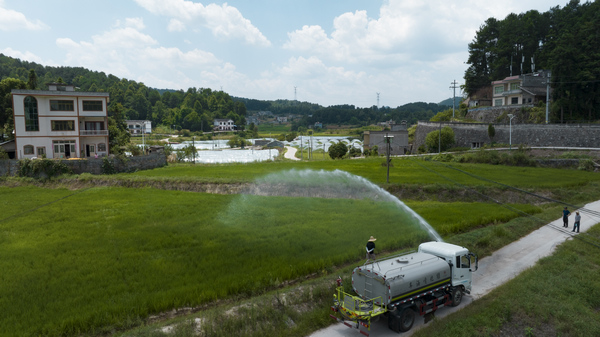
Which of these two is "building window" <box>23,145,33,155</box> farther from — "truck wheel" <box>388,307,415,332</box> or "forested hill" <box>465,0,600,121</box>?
"forested hill" <box>465,0,600,121</box>

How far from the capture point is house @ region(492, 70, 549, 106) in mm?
79688

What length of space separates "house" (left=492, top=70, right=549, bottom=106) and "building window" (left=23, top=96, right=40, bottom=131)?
8851cm

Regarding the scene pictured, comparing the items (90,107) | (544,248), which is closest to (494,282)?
(544,248)

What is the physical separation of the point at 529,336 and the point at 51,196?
4169 centimetres

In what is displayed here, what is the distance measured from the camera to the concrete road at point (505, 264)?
13.6 meters

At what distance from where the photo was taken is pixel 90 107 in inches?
2372

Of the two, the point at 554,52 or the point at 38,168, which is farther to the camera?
the point at 554,52

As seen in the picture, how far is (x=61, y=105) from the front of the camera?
57812mm

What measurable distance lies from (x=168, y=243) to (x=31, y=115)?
47.4m

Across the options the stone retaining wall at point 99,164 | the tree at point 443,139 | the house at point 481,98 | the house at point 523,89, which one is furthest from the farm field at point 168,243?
the house at point 481,98

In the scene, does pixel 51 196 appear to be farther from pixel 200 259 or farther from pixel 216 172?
pixel 200 259

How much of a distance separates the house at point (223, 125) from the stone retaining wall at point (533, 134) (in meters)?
118

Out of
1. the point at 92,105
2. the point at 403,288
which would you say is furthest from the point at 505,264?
the point at 92,105

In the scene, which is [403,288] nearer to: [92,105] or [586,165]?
[586,165]
